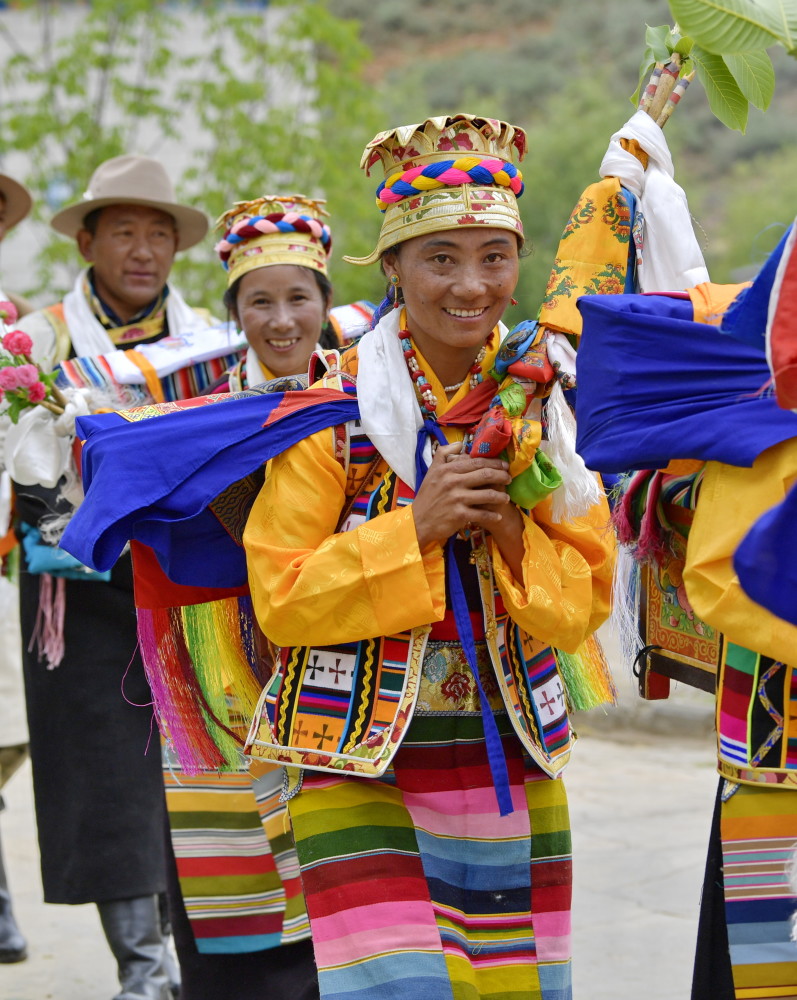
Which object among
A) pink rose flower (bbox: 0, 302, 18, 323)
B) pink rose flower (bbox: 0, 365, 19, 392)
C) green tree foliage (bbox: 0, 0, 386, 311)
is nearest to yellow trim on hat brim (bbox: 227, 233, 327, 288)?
pink rose flower (bbox: 0, 302, 18, 323)

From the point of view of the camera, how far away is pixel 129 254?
5.21 metres

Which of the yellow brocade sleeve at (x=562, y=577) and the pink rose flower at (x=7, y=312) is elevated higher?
the pink rose flower at (x=7, y=312)

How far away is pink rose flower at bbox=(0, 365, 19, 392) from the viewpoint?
13.2ft

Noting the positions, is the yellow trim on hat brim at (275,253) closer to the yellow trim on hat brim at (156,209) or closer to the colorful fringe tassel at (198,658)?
the yellow trim on hat brim at (156,209)

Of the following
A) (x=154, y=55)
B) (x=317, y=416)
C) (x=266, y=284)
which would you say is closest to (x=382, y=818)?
(x=317, y=416)

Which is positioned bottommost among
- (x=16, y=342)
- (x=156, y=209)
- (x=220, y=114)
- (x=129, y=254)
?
(x=16, y=342)

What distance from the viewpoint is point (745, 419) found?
94.3 inches

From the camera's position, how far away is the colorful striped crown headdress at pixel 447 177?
296 centimetres

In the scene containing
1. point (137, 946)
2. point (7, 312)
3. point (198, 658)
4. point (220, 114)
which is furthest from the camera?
point (220, 114)

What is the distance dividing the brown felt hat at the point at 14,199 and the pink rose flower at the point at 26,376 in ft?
6.30

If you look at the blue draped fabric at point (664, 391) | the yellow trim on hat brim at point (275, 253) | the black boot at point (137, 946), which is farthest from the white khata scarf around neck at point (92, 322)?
the blue draped fabric at point (664, 391)

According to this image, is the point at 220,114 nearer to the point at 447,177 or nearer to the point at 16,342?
the point at 16,342

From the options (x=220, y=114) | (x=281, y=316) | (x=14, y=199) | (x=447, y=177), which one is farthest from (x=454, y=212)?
(x=220, y=114)

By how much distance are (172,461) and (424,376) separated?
1.92 ft
